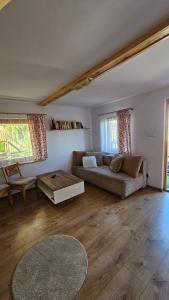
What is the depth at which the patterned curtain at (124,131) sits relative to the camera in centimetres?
352

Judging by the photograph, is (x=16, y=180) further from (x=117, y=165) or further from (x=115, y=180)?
(x=117, y=165)

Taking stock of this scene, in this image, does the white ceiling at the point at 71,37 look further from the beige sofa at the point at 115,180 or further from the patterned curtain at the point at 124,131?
the beige sofa at the point at 115,180

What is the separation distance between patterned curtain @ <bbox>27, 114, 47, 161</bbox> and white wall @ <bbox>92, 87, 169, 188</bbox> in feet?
7.38

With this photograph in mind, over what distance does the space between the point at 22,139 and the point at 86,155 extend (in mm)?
1843

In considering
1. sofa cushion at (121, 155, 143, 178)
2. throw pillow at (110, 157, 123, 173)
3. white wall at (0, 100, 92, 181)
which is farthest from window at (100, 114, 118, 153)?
sofa cushion at (121, 155, 143, 178)

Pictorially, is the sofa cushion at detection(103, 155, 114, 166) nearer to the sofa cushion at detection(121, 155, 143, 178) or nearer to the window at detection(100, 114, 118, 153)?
the window at detection(100, 114, 118, 153)

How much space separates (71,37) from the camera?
125 cm

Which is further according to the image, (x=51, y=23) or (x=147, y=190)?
(x=147, y=190)

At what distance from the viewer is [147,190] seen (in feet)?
A: 10.4

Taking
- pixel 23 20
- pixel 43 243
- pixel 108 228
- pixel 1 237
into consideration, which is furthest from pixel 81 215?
pixel 23 20

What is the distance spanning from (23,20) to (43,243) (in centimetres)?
232

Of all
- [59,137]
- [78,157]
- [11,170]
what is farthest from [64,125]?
[11,170]

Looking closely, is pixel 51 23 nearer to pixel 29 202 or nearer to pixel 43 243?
pixel 43 243

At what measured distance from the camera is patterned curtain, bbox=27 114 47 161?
3426mm
